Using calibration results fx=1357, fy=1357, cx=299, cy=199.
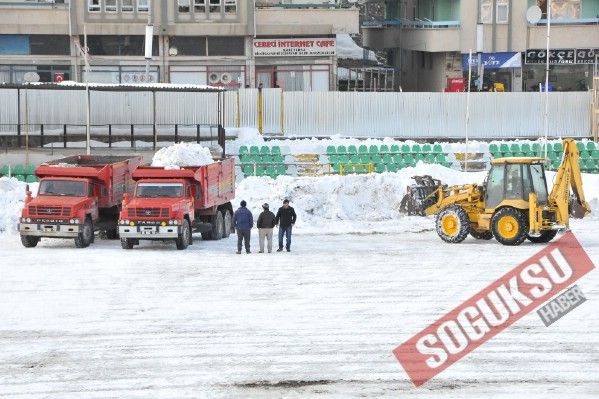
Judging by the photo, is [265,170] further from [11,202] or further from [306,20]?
[306,20]

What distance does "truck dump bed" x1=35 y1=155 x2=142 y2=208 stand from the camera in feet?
124

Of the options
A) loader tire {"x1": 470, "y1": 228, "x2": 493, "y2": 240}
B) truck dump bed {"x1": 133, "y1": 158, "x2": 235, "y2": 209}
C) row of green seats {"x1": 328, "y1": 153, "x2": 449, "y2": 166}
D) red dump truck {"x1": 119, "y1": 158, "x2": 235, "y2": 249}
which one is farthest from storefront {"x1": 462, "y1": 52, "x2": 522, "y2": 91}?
red dump truck {"x1": 119, "y1": 158, "x2": 235, "y2": 249}

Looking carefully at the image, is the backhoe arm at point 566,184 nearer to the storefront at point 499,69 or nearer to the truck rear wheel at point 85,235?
Result: the truck rear wheel at point 85,235

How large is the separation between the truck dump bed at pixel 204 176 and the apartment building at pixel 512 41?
2825 centimetres

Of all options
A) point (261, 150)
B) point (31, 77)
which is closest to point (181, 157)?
point (261, 150)

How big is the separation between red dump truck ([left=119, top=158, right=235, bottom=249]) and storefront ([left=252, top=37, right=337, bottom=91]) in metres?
29.6

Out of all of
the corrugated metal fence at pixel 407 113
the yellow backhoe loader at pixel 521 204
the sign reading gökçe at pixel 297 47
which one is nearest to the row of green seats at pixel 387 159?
the corrugated metal fence at pixel 407 113

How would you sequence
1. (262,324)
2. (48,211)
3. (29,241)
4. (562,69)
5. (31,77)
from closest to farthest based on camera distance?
1. (262,324)
2. (48,211)
3. (29,241)
4. (31,77)
5. (562,69)

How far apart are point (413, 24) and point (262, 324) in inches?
1932

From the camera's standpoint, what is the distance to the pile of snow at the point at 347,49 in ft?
237

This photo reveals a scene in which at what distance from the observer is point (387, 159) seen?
5397cm

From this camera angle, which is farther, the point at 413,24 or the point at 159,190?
the point at 413,24

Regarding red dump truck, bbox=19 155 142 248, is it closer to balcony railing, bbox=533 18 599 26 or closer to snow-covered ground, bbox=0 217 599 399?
snow-covered ground, bbox=0 217 599 399

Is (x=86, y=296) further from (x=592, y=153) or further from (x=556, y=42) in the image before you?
(x=556, y=42)
